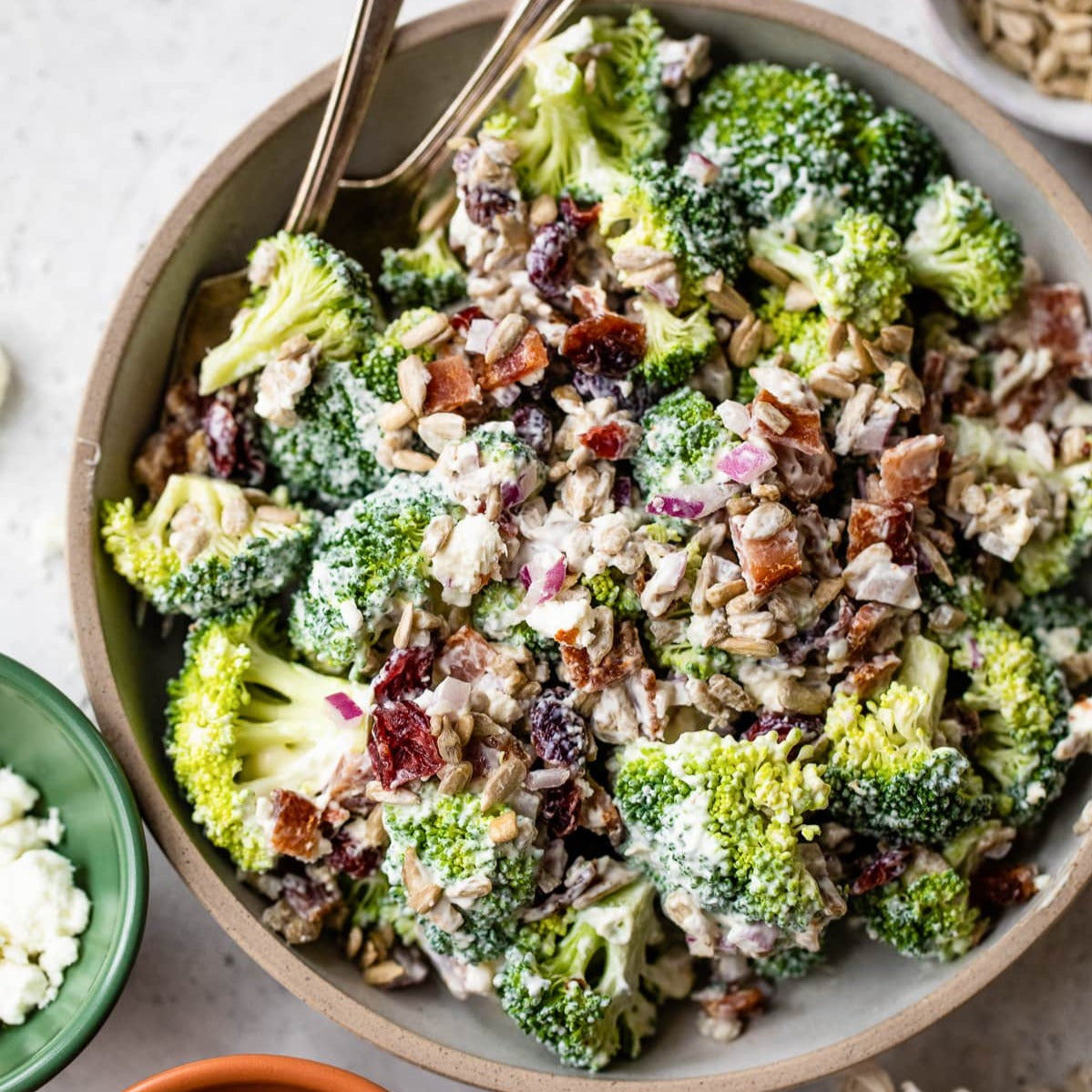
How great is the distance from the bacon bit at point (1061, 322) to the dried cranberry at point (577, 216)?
2.75 ft

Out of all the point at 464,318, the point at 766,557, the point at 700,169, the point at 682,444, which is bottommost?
the point at 766,557

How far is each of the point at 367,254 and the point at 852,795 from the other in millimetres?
1359

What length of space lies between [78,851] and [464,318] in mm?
1196

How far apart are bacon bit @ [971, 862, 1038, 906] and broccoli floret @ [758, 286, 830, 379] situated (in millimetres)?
979

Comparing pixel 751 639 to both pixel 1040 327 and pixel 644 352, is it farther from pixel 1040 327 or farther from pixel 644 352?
pixel 1040 327

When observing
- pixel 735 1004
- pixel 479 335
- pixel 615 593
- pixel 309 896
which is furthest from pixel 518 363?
pixel 735 1004

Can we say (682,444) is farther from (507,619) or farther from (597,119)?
(597,119)

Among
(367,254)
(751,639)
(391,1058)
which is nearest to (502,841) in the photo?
(751,639)

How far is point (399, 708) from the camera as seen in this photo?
6.93 feet

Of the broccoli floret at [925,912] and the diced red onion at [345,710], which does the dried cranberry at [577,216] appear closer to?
the diced red onion at [345,710]

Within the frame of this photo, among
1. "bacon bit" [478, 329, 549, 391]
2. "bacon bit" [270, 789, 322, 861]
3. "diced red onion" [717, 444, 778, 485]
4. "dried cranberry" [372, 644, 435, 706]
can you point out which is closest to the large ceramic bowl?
"bacon bit" [270, 789, 322, 861]

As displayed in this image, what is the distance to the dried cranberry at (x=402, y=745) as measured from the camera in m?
2.09

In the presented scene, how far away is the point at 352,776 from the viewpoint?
7.22ft

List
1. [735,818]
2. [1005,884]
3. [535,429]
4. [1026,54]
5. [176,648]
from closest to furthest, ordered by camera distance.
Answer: [735,818], [535,429], [1005,884], [176,648], [1026,54]
